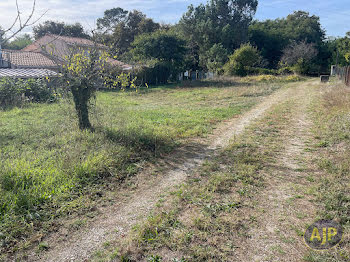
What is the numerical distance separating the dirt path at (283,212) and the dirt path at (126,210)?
4.55ft

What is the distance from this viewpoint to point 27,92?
13.6m

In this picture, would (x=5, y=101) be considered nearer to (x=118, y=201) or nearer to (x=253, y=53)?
(x=118, y=201)

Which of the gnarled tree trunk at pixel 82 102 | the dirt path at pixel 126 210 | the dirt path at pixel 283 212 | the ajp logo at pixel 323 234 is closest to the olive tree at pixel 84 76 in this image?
the gnarled tree trunk at pixel 82 102

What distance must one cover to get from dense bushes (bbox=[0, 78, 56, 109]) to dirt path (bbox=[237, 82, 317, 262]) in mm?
10318

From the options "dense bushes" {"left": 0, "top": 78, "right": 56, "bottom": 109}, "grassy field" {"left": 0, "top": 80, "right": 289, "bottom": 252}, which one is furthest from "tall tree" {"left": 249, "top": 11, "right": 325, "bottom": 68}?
"grassy field" {"left": 0, "top": 80, "right": 289, "bottom": 252}

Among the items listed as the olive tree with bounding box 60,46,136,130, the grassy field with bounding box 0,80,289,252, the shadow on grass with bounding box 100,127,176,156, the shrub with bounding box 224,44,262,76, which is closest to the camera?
the grassy field with bounding box 0,80,289,252

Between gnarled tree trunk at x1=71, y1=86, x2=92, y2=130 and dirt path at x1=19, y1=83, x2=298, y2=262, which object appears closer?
dirt path at x1=19, y1=83, x2=298, y2=262

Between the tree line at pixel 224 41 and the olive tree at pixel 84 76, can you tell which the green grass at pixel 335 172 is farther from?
the tree line at pixel 224 41

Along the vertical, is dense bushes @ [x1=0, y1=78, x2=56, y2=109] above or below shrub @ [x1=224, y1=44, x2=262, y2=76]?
below

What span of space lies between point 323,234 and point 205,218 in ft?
4.48

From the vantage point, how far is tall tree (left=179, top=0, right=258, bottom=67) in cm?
3691

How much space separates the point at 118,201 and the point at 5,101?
11222mm

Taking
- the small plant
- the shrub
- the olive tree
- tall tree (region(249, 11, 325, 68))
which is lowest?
the small plant

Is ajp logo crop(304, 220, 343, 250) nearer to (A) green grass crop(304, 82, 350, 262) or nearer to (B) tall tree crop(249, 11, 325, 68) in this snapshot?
(A) green grass crop(304, 82, 350, 262)
